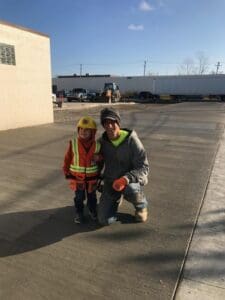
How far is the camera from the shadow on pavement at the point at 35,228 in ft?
11.2

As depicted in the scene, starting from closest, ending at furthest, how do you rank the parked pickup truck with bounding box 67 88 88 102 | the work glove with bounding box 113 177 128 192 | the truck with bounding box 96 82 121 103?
the work glove with bounding box 113 177 128 192 < the truck with bounding box 96 82 121 103 < the parked pickup truck with bounding box 67 88 88 102

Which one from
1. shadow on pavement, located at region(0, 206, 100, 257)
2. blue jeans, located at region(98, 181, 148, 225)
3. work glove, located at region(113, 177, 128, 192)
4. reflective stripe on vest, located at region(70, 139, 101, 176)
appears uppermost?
reflective stripe on vest, located at region(70, 139, 101, 176)

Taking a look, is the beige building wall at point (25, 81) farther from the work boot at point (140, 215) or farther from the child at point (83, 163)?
the work boot at point (140, 215)

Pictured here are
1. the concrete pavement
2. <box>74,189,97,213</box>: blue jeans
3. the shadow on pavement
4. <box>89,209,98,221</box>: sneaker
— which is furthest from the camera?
<box>89,209,98,221</box>: sneaker

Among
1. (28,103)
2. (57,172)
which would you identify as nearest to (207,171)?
(57,172)

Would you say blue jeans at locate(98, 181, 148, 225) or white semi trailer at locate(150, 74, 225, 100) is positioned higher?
blue jeans at locate(98, 181, 148, 225)

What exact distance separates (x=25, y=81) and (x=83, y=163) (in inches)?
362

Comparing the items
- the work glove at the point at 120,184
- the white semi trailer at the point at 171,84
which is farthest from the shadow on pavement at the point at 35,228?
the white semi trailer at the point at 171,84

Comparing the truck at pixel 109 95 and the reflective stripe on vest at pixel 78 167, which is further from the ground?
the reflective stripe on vest at pixel 78 167

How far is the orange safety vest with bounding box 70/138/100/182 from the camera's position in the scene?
3.82m

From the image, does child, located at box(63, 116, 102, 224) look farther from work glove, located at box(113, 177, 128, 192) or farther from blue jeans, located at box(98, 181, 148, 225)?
work glove, located at box(113, 177, 128, 192)

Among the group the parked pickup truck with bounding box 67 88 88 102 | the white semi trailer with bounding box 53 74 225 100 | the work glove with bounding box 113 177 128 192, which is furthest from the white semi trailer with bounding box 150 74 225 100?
the work glove with bounding box 113 177 128 192

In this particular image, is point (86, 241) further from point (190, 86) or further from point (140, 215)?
point (190, 86)

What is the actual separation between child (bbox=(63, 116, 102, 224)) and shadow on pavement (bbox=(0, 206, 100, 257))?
7.2 inches
